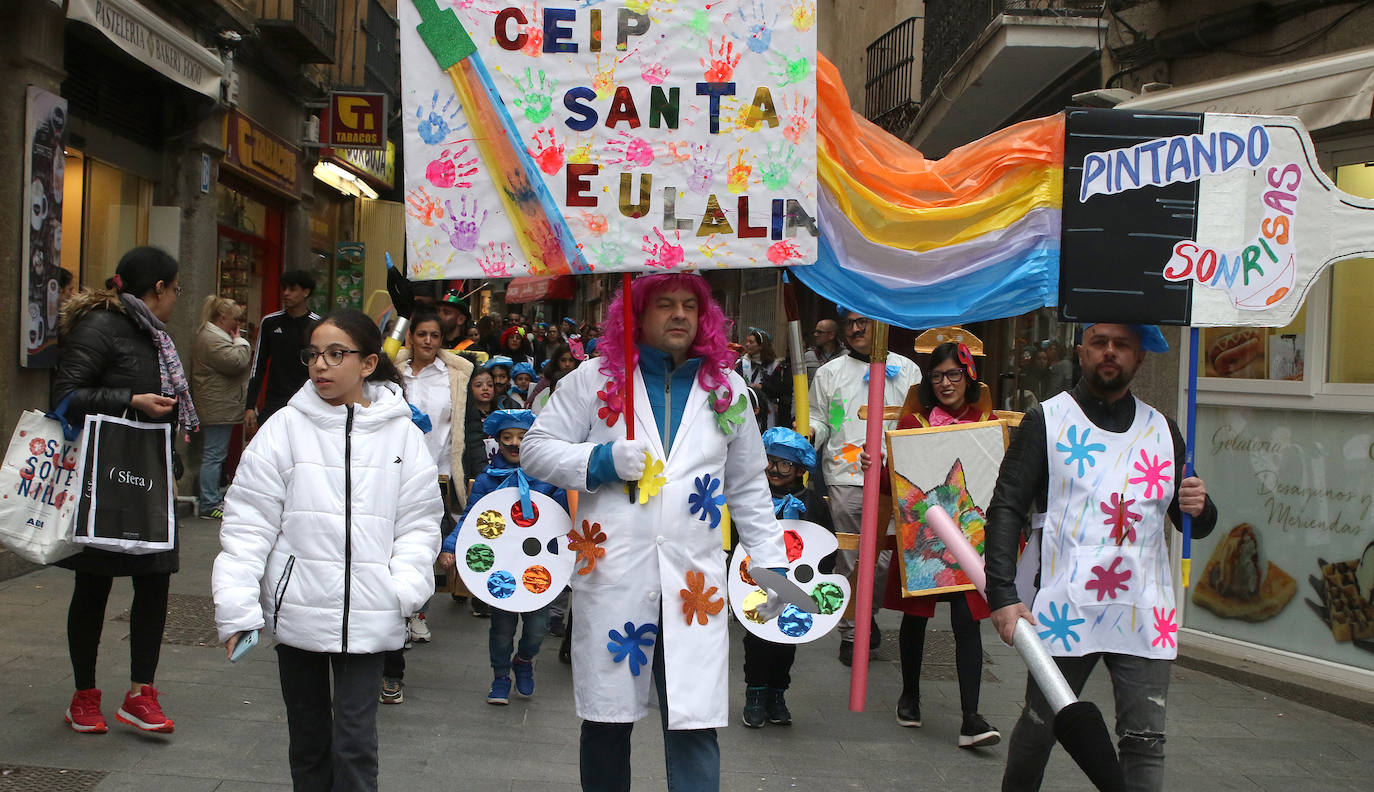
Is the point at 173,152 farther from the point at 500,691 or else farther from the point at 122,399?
the point at 500,691

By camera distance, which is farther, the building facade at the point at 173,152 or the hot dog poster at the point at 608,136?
the building facade at the point at 173,152

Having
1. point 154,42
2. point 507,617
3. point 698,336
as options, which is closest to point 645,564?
point 698,336

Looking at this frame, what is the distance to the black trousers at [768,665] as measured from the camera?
5.96m

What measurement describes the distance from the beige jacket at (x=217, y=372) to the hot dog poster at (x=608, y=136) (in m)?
7.59

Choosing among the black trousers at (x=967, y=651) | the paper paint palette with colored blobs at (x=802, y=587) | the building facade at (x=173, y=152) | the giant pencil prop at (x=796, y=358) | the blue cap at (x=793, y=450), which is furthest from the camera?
the building facade at (x=173, y=152)

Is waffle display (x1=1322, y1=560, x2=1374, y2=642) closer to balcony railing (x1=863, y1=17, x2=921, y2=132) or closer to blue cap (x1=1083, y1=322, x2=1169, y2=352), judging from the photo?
blue cap (x1=1083, y1=322, x2=1169, y2=352)

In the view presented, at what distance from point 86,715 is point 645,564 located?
2747 mm

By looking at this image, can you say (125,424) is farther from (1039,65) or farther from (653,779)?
(1039,65)

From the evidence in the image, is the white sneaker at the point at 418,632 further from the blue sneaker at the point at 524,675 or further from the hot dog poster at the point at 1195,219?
the hot dog poster at the point at 1195,219

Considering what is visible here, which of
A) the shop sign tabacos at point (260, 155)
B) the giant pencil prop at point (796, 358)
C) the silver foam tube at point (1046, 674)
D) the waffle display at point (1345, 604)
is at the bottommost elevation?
the waffle display at point (1345, 604)

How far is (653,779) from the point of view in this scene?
16.9 ft

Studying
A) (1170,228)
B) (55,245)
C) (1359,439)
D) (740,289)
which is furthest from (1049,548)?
(740,289)

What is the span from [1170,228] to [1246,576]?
169 inches

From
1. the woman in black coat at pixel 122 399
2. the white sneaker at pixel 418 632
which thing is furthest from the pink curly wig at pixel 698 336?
the white sneaker at pixel 418 632
